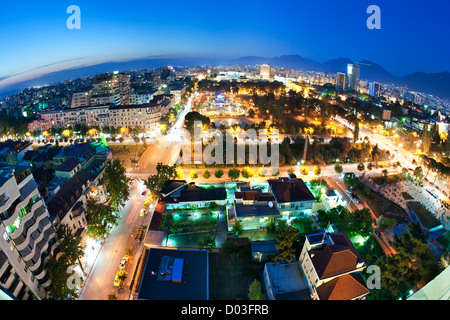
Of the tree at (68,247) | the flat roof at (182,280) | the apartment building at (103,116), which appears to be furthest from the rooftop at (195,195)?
the apartment building at (103,116)

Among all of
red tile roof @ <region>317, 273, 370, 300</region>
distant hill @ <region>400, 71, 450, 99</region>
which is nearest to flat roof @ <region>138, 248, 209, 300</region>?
red tile roof @ <region>317, 273, 370, 300</region>

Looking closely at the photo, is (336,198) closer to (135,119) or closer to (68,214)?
(68,214)

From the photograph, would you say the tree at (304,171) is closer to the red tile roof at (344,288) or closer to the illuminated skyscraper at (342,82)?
the red tile roof at (344,288)

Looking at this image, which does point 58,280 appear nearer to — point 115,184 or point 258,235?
point 115,184

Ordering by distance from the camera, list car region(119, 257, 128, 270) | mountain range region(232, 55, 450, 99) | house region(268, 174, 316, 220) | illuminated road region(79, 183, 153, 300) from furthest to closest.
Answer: mountain range region(232, 55, 450, 99), house region(268, 174, 316, 220), car region(119, 257, 128, 270), illuminated road region(79, 183, 153, 300)

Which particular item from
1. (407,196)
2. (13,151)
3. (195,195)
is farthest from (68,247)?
(407,196)

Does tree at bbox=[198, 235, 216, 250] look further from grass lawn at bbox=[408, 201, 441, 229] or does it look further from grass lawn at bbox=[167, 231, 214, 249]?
grass lawn at bbox=[408, 201, 441, 229]
